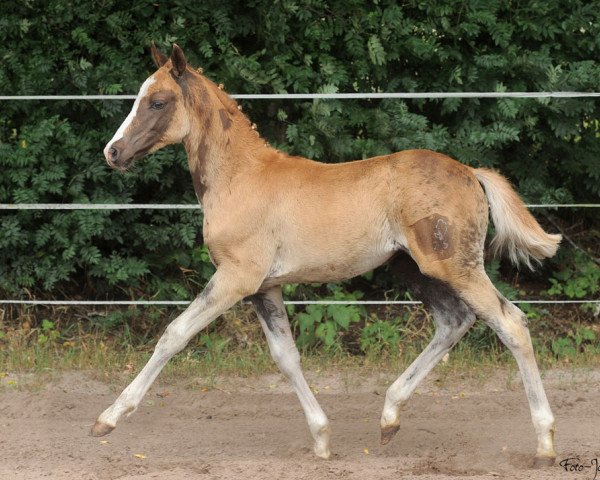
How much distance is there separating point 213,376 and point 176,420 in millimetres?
688

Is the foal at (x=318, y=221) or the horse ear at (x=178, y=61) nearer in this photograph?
the foal at (x=318, y=221)

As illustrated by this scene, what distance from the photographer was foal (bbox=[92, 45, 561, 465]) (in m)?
4.97

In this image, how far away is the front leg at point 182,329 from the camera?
4.89m

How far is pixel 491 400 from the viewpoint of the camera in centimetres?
641

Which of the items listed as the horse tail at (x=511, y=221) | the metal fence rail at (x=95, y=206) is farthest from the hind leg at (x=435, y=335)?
the metal fence rail at (x=95, y=206)

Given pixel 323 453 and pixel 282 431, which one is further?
pixel 282 431

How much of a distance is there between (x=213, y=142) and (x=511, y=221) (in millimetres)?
1529

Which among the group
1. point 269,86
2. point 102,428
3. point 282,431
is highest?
point 269,86

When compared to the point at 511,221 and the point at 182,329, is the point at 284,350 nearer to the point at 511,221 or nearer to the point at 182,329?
the point at 182,329

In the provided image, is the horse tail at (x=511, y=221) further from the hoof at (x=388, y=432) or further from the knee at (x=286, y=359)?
the knee at (x=286, y=359)

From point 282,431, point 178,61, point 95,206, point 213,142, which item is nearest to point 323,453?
point 282,431

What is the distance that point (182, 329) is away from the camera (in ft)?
16.3

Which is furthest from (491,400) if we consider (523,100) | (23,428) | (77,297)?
(77,297)

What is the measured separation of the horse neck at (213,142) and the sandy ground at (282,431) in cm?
137
